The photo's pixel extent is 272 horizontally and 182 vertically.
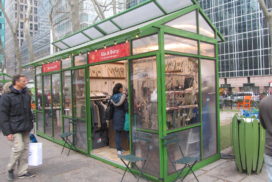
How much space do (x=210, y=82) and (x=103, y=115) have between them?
292 cm

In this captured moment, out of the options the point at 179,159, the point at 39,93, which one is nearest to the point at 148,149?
the point at 179,159

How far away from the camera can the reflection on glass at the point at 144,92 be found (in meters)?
4.27

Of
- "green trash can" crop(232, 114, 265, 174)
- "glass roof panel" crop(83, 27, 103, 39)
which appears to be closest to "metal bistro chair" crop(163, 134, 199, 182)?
"green trash can" crop(232, 114, 265, 174)

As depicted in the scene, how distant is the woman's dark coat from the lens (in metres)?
5.41

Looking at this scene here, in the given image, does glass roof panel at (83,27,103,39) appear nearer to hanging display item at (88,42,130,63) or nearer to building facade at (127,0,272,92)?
hanging display item at (88,42,130,63)

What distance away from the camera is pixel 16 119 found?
432cm

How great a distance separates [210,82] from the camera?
17.2 feet

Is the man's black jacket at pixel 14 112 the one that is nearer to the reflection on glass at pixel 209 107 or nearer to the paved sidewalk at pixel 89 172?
the paved sidewalk at pixel 89 172

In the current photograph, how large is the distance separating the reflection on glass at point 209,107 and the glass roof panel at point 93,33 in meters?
3.39

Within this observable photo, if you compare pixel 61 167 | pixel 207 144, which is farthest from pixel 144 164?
pixel 61 167

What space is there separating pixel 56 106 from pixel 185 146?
4683mm

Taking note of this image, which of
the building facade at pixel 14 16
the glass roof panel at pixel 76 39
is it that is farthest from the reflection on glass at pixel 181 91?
the building facade at pixel 14 16

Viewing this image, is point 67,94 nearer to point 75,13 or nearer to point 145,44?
point 145,44

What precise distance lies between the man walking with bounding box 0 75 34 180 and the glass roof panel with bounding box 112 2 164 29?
112 inches
